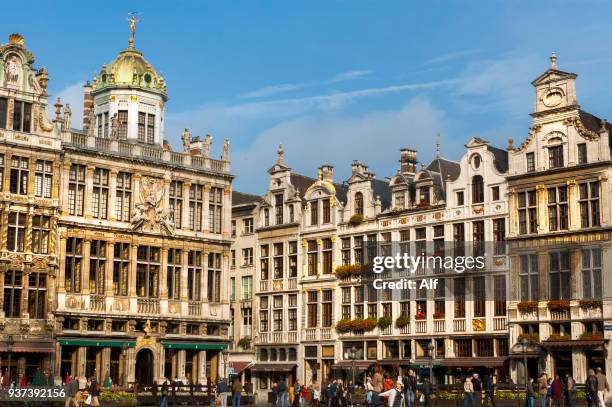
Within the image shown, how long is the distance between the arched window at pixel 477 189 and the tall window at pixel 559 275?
541 cm

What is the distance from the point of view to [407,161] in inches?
2586

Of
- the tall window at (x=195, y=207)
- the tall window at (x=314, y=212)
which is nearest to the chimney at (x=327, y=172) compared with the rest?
the tall window at (x=314, y=212)

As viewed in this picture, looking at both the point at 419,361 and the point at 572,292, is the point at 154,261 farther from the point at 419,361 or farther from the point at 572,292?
the point at 572,292

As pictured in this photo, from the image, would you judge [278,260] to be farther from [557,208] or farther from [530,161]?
[557,208]

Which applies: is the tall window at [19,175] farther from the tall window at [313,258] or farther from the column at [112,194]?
the tall window at [313,258]

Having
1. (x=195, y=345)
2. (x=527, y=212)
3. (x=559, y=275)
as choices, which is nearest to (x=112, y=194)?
(x=195, y=345)

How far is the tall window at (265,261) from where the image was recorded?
2699 inches

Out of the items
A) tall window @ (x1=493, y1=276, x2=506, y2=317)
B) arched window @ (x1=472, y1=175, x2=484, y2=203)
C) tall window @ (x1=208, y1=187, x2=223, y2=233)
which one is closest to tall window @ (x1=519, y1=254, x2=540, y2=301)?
tall window @ (x1=493, y1=276, x2=506, y2=317)

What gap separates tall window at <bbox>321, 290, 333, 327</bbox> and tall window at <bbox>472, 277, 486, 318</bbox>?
10.3m

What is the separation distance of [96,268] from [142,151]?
7.44m

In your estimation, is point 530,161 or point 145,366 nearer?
point 530,161

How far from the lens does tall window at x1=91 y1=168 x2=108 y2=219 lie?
57.7m

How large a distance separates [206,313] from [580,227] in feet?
72.7

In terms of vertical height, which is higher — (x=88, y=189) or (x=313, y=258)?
(x=88, y=189)
